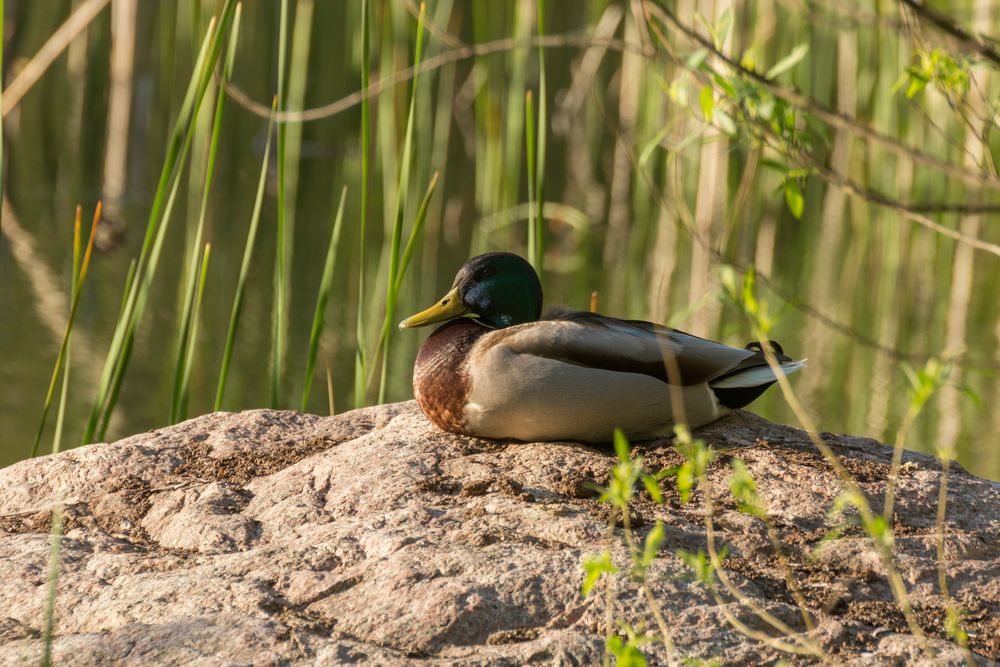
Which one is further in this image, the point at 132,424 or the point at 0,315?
the point at 0,315

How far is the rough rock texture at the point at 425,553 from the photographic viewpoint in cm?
211

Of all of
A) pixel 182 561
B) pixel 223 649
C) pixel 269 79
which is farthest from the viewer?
pixel 269 79

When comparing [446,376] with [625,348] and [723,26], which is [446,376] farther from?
[723,26]

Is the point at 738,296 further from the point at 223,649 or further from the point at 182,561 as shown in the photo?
the point at 182,561

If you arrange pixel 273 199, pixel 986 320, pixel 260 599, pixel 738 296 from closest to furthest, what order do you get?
pixel 738 296 → pixel 260 599 → pixel 986 320 → pixel 273 199

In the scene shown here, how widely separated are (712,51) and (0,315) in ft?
18.9

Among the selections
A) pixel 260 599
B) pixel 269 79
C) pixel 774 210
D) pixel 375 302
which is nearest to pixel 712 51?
pixel 260 599

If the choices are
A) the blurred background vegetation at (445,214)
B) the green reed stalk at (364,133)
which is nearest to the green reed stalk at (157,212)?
the blurred background vegetation at (445,214)

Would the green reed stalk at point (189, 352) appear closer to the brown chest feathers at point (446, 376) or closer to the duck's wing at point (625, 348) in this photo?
the brown chest feathers at point (446, 376)

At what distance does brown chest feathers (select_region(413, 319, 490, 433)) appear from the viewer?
285cm

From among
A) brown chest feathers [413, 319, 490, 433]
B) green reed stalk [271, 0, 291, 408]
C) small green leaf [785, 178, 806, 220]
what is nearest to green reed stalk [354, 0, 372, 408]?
green reed stalk [271, 0, 291, 408]

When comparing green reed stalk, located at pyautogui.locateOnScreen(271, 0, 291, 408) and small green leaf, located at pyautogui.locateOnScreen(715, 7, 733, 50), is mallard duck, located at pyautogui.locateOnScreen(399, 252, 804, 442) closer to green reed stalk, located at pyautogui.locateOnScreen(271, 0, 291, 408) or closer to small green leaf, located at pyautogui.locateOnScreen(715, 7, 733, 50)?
green reed stalk, located at pyautogui.locateOnScreen(271, 0, 291, 408)

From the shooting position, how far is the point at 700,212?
789cm

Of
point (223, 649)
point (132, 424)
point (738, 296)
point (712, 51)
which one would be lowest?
point (132, 424)
